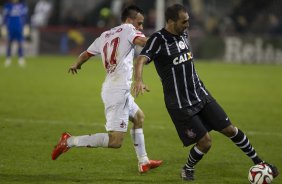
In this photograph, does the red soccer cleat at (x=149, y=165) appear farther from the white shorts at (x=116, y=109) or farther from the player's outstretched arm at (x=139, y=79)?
the player's outstretched arm at (x=139, y=79)

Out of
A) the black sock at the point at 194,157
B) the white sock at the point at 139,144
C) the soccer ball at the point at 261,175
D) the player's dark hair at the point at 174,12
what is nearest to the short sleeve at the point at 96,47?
the player's dark hair at the point at 174,12

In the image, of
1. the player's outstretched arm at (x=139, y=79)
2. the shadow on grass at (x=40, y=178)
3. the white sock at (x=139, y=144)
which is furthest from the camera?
the white sock at (x=139, y=144)

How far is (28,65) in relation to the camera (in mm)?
25750

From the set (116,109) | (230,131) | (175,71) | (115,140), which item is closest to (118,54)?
(116,109)

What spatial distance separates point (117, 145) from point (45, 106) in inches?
265

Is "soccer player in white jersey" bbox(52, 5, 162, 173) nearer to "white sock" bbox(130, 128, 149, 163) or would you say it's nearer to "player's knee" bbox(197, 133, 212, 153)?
"white sock" bbox(130, 128, 149, 163)

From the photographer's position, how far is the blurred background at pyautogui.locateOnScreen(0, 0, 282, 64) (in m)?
28.1

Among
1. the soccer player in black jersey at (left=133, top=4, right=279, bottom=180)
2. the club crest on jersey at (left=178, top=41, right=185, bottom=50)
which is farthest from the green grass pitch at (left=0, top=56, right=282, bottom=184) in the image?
the club crest on jersey at (left=178, top=41, right=185, bottom=50)

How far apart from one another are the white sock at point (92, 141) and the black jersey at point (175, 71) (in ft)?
2.73

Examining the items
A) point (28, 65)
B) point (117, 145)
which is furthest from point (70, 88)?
point (117, 145)

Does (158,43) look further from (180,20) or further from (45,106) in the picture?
(45,106)

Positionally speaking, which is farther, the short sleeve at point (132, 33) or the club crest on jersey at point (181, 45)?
the short sleeve at point (132, 33)

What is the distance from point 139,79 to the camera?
7523 millimetres

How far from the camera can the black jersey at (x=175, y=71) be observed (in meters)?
7.78
